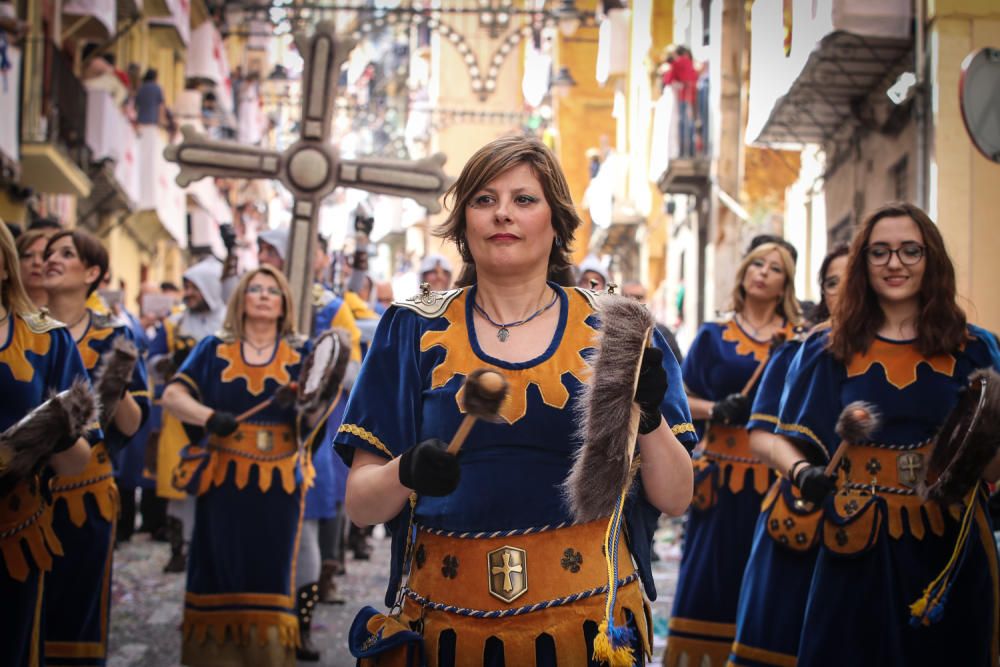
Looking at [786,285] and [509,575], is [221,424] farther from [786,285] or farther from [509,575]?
[509,575]

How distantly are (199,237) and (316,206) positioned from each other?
26.6 metres

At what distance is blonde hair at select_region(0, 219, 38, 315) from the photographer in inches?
191

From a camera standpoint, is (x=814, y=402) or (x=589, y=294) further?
(x=814, y=402)

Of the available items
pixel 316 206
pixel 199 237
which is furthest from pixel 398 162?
pixel 199 237

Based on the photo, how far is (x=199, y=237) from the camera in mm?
35219

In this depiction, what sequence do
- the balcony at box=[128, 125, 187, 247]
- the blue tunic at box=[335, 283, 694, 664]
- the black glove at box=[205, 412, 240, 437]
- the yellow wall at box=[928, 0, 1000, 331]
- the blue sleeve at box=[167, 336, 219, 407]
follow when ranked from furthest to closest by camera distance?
the balcony at box=[128, 125, 187, 247], the yellow wall at box=[928, 0, 1000, 331], the blue sleeve at box=[167, 336, 219, 407], the black glove at box=[205, 412, 240, 437], the blue tunic at box=[335, 283, 694, 664]

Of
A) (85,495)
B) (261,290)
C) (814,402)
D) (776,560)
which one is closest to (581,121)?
(261,290)

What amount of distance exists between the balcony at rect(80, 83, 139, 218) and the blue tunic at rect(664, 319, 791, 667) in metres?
16.4

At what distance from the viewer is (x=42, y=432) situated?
15.0 ft

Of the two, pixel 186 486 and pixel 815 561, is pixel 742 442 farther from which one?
pixel 186 486

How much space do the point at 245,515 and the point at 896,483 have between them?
366cm

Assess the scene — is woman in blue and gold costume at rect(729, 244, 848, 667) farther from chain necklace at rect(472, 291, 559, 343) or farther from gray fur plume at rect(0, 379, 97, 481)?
gray fur plume at rect(0, 379, 97, 481)

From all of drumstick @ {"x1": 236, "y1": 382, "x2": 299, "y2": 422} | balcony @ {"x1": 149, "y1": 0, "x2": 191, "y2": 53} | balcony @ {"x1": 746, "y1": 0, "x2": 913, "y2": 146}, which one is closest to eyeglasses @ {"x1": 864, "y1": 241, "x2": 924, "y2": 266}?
drumstick @ {"x1": 236, "y1": 382, "x2": 299, "y2": 422}

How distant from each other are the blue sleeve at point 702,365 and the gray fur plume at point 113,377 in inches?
120
